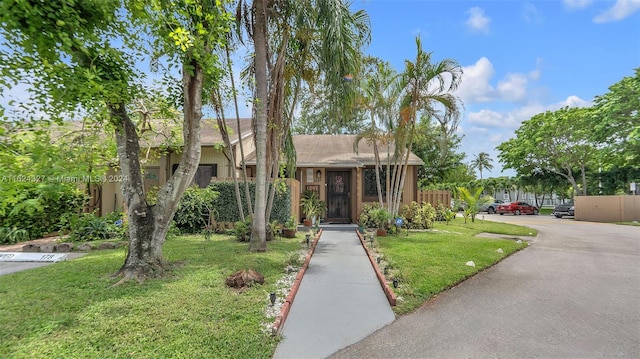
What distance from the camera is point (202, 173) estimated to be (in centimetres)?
1342

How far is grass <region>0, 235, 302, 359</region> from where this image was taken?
3080mm

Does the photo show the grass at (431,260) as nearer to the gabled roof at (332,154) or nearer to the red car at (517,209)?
the gabled roof at (332,154)

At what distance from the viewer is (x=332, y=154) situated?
1580 centimetres

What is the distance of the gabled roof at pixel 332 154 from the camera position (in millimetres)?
14429

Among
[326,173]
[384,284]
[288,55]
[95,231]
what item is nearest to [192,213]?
[95,231]

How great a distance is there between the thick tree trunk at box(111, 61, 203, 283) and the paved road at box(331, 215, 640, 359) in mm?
3907

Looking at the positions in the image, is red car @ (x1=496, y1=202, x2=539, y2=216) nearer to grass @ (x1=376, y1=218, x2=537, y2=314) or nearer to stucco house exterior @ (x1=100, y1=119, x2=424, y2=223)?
stucco house exterior @ (x1=100, y1=119, x2=424, y2=223)

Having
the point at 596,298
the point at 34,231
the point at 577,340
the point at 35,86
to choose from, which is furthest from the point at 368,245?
the point at 34,231

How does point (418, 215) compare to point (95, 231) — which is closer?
point (95, 231)

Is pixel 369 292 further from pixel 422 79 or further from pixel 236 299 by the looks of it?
pixel 422 79

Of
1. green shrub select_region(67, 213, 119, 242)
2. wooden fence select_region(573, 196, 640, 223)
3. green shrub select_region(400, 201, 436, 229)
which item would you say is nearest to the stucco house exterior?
green shrub select_region(400, 201, 436, 229)

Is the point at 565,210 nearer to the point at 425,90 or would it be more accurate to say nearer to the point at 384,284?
the point at 425,90

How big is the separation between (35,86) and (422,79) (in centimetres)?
972

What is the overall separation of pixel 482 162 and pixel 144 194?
72.0 metres
